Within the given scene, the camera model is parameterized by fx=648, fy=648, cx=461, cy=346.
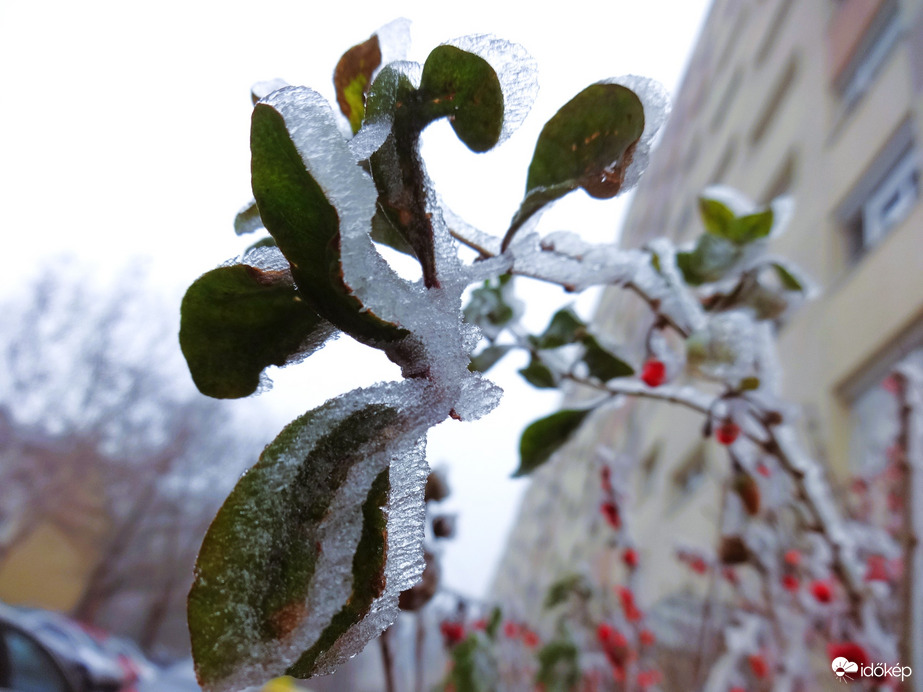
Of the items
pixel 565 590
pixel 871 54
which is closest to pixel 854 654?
pixel 565 590

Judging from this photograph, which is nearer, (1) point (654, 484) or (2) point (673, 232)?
(1) point (654, 484)

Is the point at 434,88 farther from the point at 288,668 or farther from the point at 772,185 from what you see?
the point at 772,185

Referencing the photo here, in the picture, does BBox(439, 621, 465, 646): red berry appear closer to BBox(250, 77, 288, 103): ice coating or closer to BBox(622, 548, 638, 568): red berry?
BBox(622, 548, 638, 568): red berry

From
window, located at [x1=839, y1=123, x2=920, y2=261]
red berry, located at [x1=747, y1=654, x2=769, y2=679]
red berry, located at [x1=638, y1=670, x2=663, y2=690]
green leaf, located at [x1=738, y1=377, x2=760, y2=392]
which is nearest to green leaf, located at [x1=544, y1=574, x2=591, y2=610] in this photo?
red berry, located at [x1=638, y1=670, x2=663, y2=690]

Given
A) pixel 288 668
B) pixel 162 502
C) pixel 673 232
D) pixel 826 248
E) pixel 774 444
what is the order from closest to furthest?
pixel 288 668, pixel 774 444, pixel 826 248, pixel 673 232, pixel 162 502

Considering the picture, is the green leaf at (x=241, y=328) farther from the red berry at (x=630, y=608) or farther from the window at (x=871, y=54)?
the window at (x=871, y=54)

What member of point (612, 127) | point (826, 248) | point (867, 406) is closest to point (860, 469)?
point (867, 406)
